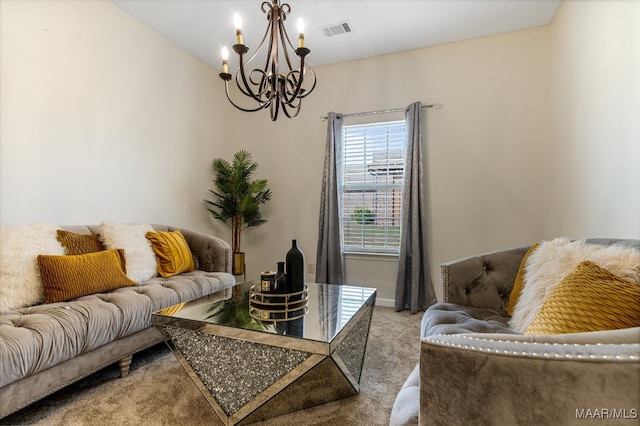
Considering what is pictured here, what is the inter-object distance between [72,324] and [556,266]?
2.21 metres

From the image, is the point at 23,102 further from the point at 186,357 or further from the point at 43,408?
the point at 186,357

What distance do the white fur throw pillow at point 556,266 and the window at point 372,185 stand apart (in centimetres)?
182

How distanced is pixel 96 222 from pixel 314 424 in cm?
228

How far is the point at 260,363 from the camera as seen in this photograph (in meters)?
1.46

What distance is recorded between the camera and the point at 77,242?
2105mm

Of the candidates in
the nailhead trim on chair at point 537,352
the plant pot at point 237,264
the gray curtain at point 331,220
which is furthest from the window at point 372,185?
the nailhead trim on chair at point 537,352

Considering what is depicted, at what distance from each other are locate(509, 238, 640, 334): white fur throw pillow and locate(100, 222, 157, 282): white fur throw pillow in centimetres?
235

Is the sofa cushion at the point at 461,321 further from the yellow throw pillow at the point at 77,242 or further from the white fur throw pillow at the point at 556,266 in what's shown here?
the yellow throw pillow at the point at 77,242

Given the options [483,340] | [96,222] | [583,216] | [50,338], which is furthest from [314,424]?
[96,222]

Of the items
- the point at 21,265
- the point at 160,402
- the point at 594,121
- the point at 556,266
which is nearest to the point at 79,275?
the point at 21,265

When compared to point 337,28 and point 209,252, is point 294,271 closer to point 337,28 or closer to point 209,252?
point 209,252

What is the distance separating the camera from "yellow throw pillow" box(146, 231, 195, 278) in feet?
8.27

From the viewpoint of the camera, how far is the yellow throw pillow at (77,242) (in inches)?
80.7

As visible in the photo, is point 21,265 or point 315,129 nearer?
point 21,265
